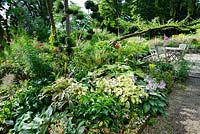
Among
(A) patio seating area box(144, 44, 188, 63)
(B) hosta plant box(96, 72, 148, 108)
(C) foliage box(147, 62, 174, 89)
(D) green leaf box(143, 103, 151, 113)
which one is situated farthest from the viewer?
(A) patio seating area box(144, 44, 188, 63)

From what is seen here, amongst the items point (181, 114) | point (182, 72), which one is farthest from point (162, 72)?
point (181, 114)

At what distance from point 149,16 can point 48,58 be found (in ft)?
50.5

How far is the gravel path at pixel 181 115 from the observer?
329 centimetres

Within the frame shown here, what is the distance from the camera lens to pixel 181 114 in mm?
3803

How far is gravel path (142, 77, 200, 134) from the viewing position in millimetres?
3287

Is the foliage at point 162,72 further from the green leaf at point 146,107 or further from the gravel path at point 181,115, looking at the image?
the green leaf at point 146,107

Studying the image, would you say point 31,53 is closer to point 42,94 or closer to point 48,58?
point 48,58

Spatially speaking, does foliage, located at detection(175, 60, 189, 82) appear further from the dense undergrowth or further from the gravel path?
the dense undergrowth

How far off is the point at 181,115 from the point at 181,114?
4cm

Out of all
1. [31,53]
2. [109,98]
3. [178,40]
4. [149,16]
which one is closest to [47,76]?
[31,53]

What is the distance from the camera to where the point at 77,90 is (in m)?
3.32

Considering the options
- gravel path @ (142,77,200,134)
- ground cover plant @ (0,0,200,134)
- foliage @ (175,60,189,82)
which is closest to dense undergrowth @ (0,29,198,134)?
ground cover plant @ (0,0,200,134)

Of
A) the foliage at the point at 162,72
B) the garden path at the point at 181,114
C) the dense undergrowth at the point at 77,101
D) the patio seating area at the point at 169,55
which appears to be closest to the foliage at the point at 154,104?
the dense undergrowth at the point at 77,101

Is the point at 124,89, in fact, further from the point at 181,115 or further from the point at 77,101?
the point at 181,115
